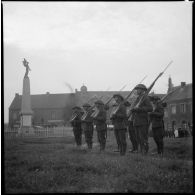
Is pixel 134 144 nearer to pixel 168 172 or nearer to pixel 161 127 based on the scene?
pixel 161 127

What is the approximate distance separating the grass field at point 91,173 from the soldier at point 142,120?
4.47 ft

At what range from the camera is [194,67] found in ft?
22.3

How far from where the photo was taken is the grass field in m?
5.66

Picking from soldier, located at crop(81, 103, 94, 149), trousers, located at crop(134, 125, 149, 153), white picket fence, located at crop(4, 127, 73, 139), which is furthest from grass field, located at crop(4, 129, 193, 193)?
white picket fence, located at crop(4, 127, 73, 139)

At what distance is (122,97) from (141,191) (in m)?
4.32

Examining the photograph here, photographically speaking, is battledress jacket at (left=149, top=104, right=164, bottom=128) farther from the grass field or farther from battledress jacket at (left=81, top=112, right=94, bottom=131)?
battledress jacket at (left=81, top=112, right=94, bottom=131)

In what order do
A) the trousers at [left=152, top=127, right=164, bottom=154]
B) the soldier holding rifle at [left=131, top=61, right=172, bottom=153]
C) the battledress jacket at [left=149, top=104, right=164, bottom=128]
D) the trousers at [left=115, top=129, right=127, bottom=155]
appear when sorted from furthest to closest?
1. the trousers at [left=115, top=129, right=127, bottom=155]
2. the battledress jacket at [left=149, top=104, right=164, bottom=128]
3. the soldier holding rifle at [left=131, top=61, right=172, bottom=153]
4. the trousers at [left=152, top=127, right=164, bottom=154]

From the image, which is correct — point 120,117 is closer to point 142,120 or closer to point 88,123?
point 142,120

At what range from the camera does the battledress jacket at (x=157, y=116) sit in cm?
900

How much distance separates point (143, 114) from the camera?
9023 mm

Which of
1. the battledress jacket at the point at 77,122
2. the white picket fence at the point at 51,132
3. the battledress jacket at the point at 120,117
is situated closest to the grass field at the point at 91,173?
the battledress jacket at the point at 120,117

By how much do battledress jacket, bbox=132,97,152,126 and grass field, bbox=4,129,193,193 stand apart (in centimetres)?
165

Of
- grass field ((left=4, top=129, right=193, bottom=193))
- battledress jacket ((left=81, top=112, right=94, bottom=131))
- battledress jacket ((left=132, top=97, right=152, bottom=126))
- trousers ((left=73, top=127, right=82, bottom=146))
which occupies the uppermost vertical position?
battledress jacket ((left=132, top=97, right=152, bottom=126))

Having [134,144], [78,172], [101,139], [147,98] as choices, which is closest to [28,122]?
[101,139]
